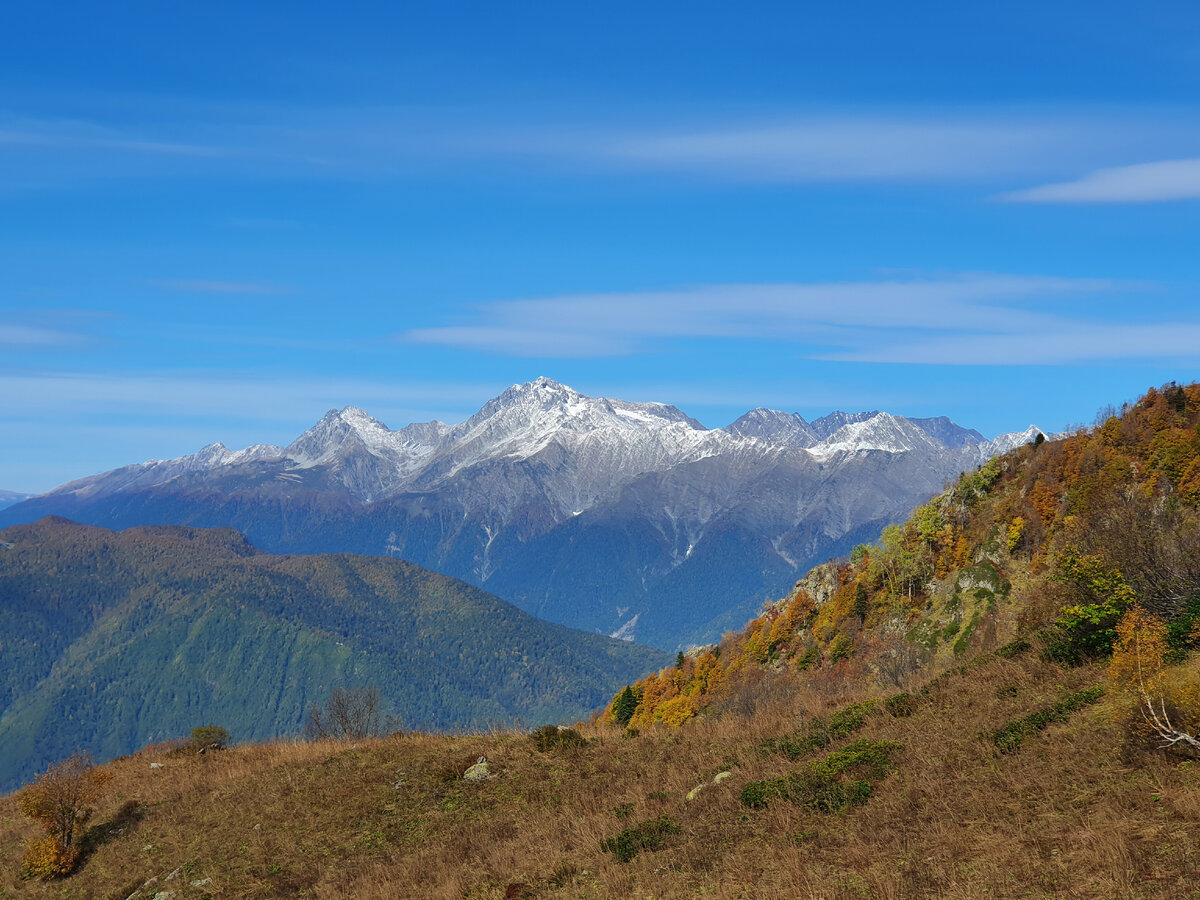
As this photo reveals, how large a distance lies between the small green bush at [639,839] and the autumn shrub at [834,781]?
2374mm

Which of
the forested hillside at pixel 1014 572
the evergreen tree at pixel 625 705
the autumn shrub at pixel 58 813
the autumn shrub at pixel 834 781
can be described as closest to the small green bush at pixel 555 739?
the autumn shrub at pixel 834 781

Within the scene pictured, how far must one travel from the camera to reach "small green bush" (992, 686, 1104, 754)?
884 inches

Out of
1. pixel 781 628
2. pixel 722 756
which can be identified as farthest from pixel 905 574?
pixel 722 756

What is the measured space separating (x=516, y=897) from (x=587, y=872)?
6.01 ft

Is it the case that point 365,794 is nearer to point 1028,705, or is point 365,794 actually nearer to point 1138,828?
point 1028,705

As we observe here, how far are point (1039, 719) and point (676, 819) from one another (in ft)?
32.4

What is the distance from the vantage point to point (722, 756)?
29141 millimetres

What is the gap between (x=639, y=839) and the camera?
72.6 feet

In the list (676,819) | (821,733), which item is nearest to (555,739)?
(821,733)

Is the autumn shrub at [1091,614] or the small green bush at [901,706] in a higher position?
the autumn shrub at [1091,614]

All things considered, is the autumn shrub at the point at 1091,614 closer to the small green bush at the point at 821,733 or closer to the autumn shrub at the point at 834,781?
the small green bush at the point at 821,733

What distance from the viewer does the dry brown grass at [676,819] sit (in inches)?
658

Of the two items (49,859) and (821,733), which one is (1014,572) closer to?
(821,733)

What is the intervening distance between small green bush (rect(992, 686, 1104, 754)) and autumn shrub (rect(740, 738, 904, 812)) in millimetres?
2875
